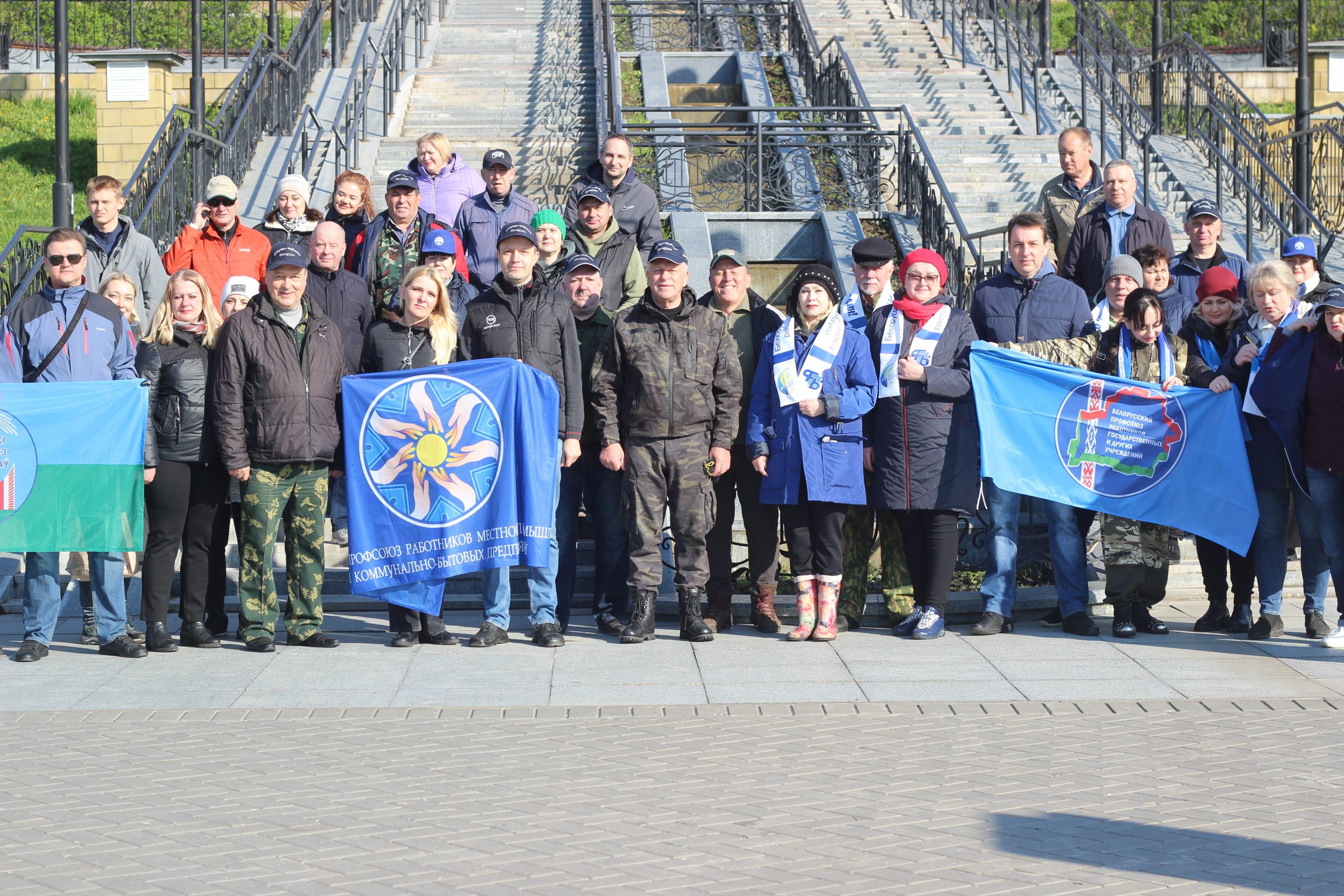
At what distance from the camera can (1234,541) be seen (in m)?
8.55

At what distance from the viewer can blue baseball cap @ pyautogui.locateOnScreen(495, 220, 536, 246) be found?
8.45 meters

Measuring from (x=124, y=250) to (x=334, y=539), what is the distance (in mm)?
2428

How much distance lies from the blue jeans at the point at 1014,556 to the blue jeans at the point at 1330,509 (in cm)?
127

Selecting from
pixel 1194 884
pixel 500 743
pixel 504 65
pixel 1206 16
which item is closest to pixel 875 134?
pixel 504 65

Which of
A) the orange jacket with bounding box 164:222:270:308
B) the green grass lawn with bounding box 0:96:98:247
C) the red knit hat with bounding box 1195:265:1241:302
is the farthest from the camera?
the green grass lawn with bounding box 0:96:98:247

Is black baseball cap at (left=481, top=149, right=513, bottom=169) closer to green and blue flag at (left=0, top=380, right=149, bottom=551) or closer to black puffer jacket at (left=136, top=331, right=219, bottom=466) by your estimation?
black puffer jacket at (left=136, top=331, right=219, bottom=466)

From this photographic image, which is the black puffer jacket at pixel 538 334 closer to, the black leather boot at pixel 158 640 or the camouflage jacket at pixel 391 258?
the camouflage jacket at pixel 391 258

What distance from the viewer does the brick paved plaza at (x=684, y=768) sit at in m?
4.85

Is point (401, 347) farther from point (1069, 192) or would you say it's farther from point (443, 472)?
point (1069, 192)

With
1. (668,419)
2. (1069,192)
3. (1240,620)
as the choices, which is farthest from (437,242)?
(1240,620)

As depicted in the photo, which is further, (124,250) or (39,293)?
(124,250)

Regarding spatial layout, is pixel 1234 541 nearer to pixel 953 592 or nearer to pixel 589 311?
pixel 953 592

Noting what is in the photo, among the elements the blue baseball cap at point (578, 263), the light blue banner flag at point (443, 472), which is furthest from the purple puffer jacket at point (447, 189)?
the light blue banner flag at point (443, 472)

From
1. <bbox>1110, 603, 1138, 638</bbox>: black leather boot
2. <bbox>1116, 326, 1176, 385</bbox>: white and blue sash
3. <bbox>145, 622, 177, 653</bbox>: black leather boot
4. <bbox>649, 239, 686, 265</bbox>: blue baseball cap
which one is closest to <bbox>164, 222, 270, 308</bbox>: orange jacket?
<bbox>145, 622, 177, 653</bbox>: black leather boot
